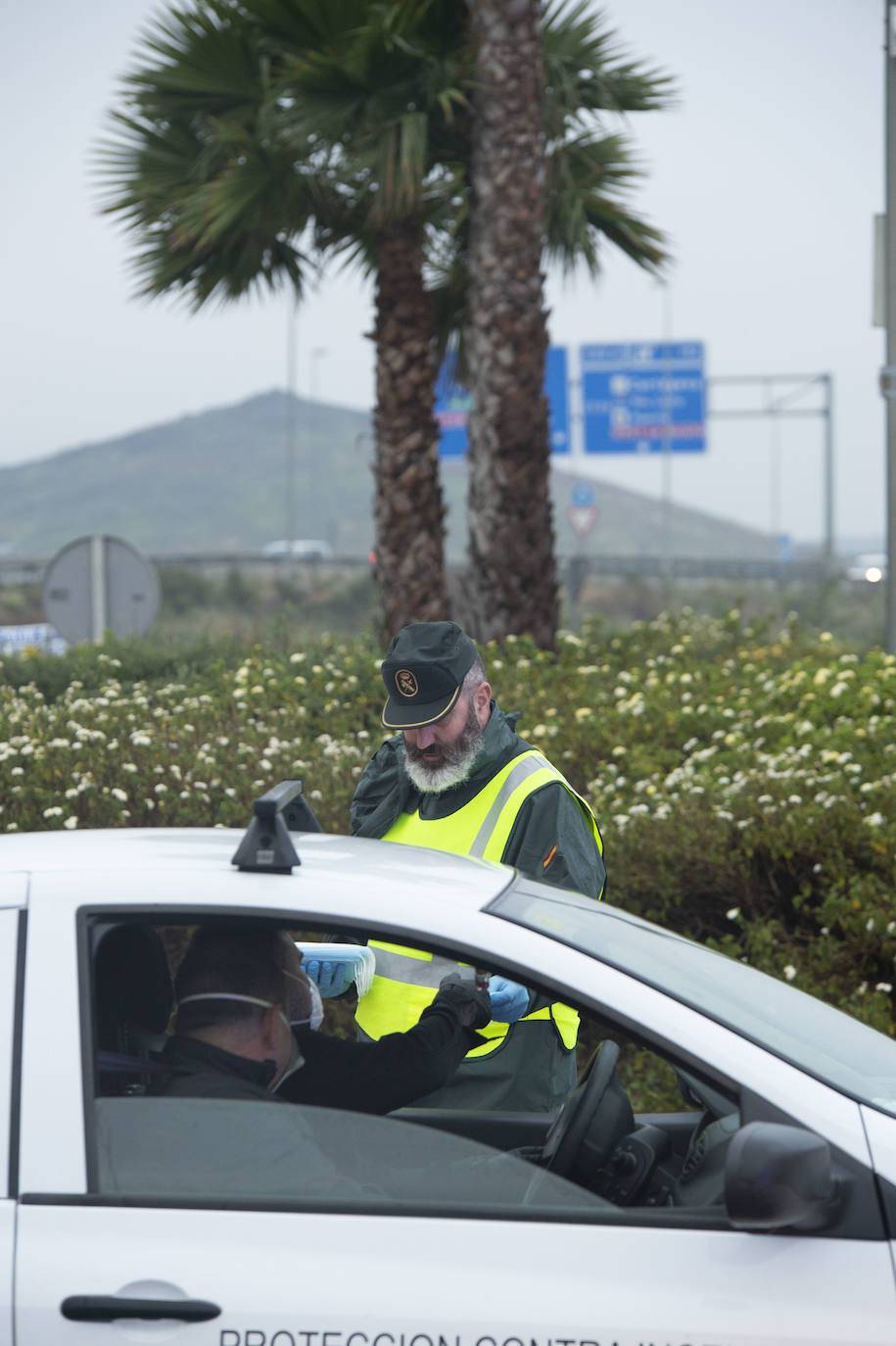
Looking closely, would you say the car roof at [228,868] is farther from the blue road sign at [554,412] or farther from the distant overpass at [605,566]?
the distant overpass at [605,566]

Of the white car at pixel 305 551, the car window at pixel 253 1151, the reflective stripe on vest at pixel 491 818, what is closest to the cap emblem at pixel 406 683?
the reflective stripe on vest at pixel 491 818

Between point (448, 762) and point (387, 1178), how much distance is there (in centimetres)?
133

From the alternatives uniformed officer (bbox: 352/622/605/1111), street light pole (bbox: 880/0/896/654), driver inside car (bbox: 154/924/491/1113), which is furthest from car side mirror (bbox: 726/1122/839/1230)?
street light pole (bbox: 880/0/896/654)

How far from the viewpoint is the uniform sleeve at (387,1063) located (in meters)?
2.54

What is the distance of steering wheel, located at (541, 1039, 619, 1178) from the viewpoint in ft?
7.67

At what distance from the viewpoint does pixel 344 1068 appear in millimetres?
2605

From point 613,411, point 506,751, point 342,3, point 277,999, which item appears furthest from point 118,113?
point 613,411

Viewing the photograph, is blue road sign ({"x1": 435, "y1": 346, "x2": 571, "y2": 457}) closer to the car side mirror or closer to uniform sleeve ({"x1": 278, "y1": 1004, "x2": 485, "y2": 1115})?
uniform sleeve ({"x1": 278, "y1": 1004, "x2": 485, "y2": 1115})

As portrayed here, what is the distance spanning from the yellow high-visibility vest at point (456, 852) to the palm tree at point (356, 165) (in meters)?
6.91

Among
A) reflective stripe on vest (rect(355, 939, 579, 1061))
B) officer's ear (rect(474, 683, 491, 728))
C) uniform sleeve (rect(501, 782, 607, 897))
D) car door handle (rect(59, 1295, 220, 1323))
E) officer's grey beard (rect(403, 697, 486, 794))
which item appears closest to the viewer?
car door handle (rect(59, 1295, 220, 1323))

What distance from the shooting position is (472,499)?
34.3ft

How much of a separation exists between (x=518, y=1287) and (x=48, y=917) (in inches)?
34.4

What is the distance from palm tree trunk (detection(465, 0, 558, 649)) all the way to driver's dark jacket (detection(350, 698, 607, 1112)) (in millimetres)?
6544

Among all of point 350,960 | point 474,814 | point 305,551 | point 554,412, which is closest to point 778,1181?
point 350,960
